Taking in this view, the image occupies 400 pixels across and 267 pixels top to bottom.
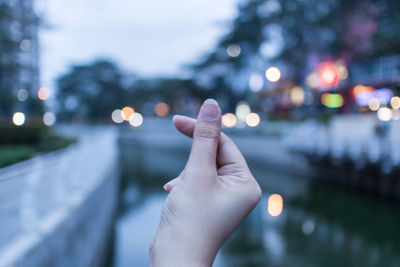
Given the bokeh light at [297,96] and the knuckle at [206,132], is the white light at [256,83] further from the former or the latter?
the knuckle at [206,132]

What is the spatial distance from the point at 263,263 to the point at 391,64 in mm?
16877

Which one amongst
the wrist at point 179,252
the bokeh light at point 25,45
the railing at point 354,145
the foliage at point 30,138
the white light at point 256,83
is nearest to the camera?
the wrist at point 179,252

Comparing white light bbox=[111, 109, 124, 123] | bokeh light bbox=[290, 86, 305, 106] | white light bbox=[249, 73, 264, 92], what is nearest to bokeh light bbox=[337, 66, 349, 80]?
bokeh light bbox=[290, 86, 305, 106]

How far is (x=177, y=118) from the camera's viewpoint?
108cm

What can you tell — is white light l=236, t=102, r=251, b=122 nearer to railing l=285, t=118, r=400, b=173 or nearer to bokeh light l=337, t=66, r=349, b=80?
bokeh light l=337, t=66, r=349, b=80

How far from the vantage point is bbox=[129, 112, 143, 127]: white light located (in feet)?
136

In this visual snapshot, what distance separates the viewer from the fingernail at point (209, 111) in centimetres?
100

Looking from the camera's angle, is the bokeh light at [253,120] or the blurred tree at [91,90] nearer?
the bokeh light at [253,120]

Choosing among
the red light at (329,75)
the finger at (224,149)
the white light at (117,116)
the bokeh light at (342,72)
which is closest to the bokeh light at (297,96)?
the bokeh light at (342,72)

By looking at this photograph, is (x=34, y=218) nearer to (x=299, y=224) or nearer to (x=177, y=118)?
(x=177, y=118)

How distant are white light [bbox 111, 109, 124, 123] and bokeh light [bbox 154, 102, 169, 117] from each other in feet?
17.6

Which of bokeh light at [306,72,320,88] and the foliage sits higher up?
bokeh light at [306,72,320,88]

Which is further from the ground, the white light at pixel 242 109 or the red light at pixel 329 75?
the red light at pixel 329 75

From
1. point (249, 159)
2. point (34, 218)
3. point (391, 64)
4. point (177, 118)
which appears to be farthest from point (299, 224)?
point (391, 64)
